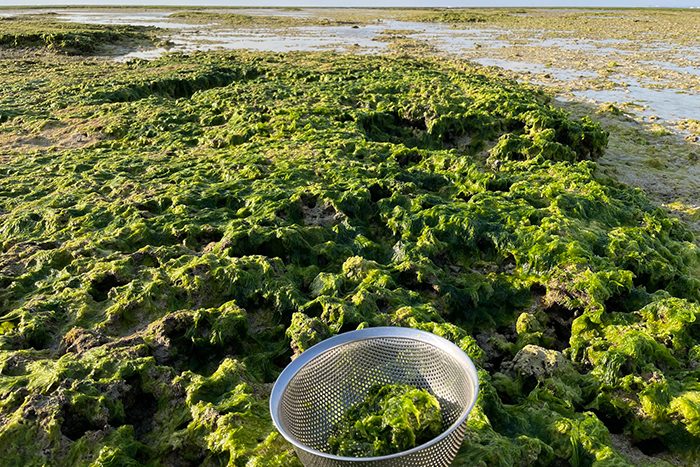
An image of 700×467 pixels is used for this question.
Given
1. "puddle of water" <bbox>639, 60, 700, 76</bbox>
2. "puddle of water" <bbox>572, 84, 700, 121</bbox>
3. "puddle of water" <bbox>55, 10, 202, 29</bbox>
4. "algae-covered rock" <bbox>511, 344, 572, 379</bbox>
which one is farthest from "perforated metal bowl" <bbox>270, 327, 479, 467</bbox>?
"puddle of water" <bbox>55, 10, 202, 29</bbox>

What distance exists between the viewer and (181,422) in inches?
124

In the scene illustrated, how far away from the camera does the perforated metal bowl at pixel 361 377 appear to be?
2.55 m

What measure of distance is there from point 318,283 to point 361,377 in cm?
179

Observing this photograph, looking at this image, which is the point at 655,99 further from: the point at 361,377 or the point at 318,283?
the point at 361,377

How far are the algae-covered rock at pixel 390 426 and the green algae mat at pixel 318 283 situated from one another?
0.34 metres

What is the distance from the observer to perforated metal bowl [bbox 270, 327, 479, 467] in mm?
2555

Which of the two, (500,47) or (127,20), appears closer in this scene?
(500,47)

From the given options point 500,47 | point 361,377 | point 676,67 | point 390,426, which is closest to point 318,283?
point 361,377

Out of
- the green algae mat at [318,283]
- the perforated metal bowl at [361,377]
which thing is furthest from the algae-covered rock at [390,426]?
the green algae mat at [318,283]

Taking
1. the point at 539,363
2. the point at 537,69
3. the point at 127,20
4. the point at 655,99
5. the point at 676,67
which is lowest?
the point at 539,363

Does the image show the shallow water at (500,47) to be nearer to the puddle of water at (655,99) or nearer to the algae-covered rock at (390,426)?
the puddle of water at (655,99)

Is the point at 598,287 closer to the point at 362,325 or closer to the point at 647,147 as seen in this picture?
the point at 362,325

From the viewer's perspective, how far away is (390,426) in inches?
102

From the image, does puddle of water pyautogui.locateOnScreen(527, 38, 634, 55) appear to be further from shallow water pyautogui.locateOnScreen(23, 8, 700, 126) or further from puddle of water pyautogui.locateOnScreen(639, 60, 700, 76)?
puddle of water pyautogui.locateOnScreen(639, 60, 700, 76)
